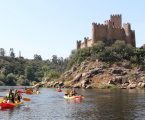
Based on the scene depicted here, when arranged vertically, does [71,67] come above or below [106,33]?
below

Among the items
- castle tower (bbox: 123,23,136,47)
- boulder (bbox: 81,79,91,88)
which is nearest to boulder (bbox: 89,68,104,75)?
boulder (bbox: 81,79,91,88)

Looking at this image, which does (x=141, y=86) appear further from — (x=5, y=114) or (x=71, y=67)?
(x=5, y=114)

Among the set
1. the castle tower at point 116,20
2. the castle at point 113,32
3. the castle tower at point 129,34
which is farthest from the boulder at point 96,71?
the castle tower at point 116,20

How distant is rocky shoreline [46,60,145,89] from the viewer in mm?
120806

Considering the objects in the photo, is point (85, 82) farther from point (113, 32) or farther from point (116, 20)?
point (116, 20)

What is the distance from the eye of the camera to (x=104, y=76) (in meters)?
128

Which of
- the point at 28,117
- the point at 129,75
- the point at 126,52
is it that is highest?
the point at 126,52

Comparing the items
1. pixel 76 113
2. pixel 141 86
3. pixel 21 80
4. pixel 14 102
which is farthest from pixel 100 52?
pixel 76 113

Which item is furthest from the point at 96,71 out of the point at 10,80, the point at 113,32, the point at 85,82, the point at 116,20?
the point at 10,80

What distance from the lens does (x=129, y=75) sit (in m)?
124

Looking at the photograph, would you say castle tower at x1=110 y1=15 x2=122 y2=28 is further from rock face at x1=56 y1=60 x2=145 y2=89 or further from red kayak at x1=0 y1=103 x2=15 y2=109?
red kayak at x1=0 y1=103 x2=15 y2=109

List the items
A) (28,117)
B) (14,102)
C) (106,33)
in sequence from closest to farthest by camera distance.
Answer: (28,117), (14,102), (106,33)

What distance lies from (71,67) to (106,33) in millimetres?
19719

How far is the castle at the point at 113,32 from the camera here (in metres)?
142
